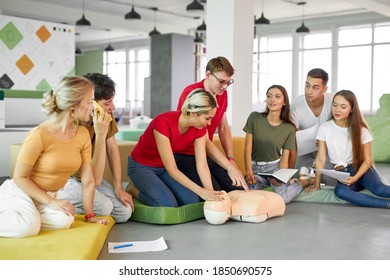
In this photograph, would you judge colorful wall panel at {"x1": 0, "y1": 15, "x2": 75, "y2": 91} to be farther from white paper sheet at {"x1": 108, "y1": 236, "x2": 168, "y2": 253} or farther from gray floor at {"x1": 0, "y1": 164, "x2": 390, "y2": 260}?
white paper sheet at {"x1": 108, "y1": 236, "x2": 168, "y2": 253}

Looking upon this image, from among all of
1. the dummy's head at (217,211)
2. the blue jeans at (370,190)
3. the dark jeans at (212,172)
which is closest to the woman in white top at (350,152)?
the blue jeans at (370,190)

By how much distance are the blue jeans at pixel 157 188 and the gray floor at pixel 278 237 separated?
18 cm

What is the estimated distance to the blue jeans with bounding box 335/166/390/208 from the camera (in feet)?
12.9

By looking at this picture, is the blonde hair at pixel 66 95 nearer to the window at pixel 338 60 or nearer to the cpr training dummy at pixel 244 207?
the cpr training dummy at pixel 244 207

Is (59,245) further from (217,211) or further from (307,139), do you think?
(307,139)

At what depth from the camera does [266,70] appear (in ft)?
55.8

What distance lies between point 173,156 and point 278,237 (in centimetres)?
89

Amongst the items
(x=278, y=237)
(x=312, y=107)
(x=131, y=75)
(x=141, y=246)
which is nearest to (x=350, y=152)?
(x=312, y=107)

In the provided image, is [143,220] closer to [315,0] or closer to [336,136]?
[336,136]

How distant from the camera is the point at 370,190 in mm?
4055

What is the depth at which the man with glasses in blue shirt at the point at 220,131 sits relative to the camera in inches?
141

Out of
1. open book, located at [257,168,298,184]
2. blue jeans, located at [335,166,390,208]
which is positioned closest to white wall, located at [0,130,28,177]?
open book, located at [257,168,298,184]

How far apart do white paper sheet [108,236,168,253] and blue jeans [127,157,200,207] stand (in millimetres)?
571
